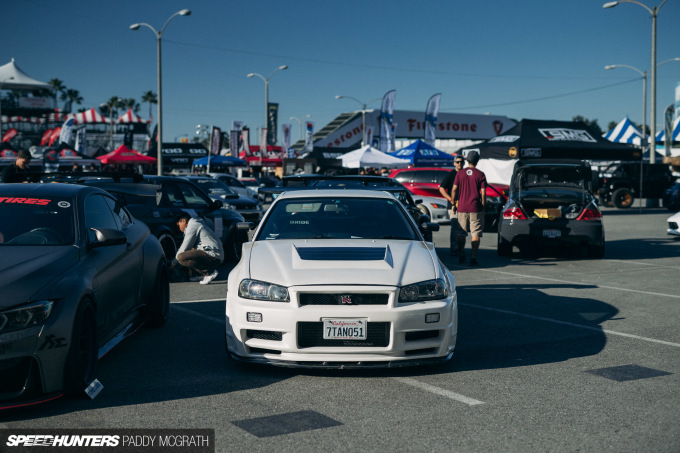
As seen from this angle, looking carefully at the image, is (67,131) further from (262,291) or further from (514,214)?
(262,291)

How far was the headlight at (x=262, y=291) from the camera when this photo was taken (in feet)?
18.0

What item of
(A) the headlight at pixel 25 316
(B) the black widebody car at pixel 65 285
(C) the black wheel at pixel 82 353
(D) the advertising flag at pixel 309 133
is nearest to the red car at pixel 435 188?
(B) the black widebody car at pixel 65 285

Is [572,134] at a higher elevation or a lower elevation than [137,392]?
higher

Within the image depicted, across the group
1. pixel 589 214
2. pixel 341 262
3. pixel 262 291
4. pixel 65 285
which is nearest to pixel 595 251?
pixel 589 214

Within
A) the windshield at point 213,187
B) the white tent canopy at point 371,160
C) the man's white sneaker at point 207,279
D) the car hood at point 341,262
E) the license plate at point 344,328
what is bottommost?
the man's white sneaker at point 207,279

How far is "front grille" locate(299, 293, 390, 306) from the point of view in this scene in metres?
5.40

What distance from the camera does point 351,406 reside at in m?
4.90

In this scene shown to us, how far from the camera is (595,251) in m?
14.5

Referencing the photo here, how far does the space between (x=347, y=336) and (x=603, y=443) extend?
74.8 inches

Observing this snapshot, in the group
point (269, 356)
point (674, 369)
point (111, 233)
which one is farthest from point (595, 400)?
point (111, 233)

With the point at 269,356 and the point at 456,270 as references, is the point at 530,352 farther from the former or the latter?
the point at 456,270

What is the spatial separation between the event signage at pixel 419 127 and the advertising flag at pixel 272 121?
49.5 feet

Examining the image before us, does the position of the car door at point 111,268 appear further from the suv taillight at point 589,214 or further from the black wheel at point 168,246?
the suv taillight at point 589,214

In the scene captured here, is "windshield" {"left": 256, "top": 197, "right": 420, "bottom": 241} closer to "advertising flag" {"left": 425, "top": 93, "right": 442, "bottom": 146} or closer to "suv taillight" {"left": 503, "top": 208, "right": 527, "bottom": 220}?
"suv taillight" {"left": 503, "top": 208, "right": 527, "bottom": 220}
